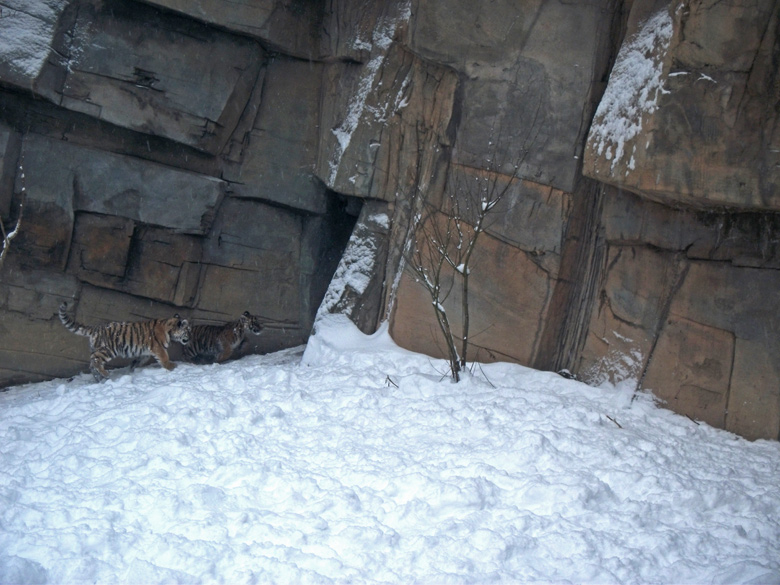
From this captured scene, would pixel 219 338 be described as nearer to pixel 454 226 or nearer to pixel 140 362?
pixel 140 362

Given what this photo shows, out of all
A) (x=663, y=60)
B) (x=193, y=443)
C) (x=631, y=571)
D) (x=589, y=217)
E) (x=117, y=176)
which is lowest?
(x=193, y=443)

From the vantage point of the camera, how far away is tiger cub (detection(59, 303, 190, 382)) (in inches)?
368

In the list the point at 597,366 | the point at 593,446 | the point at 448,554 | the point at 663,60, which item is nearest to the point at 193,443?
the point at 448,554

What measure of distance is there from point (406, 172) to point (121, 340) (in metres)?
4.40

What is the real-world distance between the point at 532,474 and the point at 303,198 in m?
6.58

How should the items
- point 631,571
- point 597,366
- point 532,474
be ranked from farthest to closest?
1. point 597,366
2. point 532,474
3. point 631,571

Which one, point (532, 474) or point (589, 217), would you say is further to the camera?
point (589, 217)

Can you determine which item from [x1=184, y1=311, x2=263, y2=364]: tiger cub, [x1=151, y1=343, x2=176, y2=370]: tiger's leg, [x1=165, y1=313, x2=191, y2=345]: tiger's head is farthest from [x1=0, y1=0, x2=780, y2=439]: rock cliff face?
[x1=151, y1=343, x2=176, y2=370]: tiger's leg

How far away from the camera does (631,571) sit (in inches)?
159

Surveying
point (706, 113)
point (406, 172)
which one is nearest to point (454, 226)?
point (406, 172)

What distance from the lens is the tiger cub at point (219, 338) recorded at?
34.1 ft

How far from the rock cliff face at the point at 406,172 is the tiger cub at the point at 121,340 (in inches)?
34.1

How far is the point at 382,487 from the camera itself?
5070mm

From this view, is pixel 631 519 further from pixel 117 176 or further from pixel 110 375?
pixel 117 176
